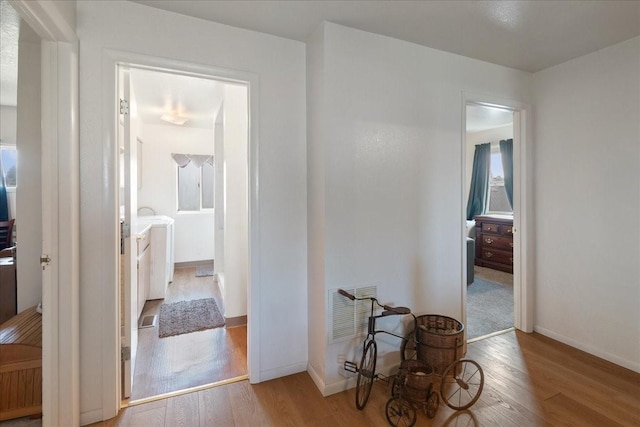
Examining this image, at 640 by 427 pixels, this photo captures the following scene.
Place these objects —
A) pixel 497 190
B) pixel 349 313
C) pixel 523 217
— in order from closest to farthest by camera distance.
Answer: pixel 349 313 < pixel 523 217 < pixel 497 190

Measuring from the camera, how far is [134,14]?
1724 mm

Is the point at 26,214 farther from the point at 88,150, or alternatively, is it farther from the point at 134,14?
the point at 134,14

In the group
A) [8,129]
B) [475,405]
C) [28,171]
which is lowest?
[475,405]

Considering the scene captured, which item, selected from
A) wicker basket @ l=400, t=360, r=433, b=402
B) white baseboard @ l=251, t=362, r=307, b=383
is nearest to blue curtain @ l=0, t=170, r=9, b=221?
white baseboard @ l=251, t=362, r=307, b=383

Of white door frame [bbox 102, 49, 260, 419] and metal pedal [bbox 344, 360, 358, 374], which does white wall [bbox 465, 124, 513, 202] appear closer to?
metal pedal [bbox 344, 360, 358, 374]

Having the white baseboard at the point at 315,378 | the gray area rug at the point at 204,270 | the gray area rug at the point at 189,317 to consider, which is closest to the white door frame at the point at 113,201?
the gray area rug at the point at 189,317

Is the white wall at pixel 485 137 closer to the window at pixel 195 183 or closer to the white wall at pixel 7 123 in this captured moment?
the window at pixel 195 183

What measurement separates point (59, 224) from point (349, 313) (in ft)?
5.59

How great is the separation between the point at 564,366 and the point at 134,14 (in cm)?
370

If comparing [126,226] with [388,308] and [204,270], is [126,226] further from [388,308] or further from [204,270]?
[204,270]

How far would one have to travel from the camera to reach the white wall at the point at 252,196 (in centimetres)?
167

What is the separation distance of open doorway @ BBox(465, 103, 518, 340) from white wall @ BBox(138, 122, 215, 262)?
4418 mm

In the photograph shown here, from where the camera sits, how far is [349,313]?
2025mm

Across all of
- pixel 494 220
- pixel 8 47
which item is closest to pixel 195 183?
pixel 8 47
